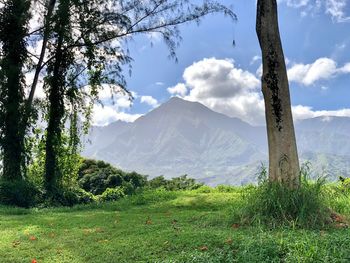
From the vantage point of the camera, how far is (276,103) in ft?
30.0

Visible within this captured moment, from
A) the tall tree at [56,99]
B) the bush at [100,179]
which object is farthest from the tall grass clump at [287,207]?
the bush at [100,179]

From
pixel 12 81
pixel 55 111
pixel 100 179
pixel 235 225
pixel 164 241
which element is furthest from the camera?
pixel 100 179

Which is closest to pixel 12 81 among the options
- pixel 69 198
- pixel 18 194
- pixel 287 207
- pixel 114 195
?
pixel 18 194

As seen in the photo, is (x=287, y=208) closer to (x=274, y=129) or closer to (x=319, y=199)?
(x=319, y=199)

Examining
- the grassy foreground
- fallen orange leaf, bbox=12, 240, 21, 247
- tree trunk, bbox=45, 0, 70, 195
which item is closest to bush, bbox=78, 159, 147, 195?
tree trunk, bbox=45, 0, 70, 195

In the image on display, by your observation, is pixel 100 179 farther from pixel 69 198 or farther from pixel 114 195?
pixel 69 198

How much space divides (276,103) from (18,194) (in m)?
11.5

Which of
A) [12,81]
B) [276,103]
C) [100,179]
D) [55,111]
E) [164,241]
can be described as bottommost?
[164,241]

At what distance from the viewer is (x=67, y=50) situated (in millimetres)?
19812

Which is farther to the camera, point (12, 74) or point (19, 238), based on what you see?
point (12, 74)

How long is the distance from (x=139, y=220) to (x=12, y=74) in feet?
37.0

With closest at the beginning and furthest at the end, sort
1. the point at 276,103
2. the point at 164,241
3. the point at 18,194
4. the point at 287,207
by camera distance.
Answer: the point at 164,241
the point at 287,207
the point at 276,103
the point at 18,194

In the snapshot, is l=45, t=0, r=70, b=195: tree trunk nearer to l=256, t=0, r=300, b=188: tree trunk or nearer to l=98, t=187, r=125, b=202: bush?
l=98, t=187, r=125, b=202: bush

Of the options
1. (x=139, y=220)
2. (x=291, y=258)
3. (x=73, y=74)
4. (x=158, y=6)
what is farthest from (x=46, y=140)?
(x=291, y=258)
